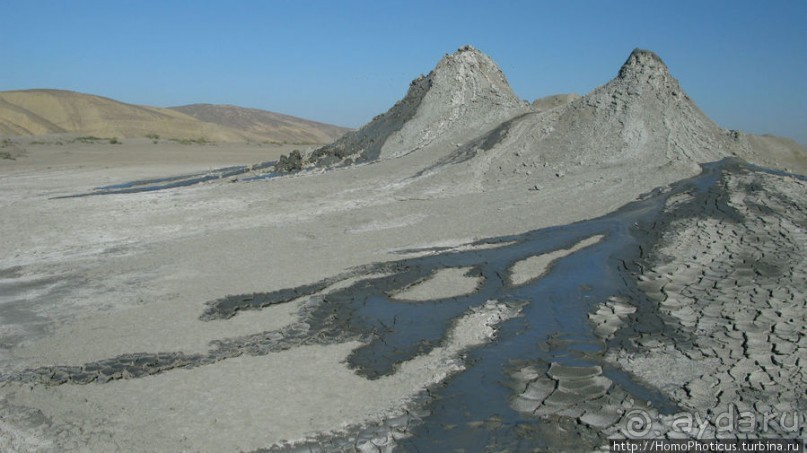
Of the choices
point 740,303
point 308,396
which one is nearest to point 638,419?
point 308,396

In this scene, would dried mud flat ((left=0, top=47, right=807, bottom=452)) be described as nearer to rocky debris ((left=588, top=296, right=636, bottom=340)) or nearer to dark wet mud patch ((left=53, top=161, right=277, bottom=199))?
rocky debris ((left=588, top=296, right=636, bottom=340))

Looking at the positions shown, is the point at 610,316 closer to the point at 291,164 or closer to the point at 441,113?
the point at 441,113

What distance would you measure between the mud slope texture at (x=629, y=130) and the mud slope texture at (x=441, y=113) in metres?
2.33

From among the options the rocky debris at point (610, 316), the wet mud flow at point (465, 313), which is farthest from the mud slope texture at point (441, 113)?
the rocky debris at point (610, 316)

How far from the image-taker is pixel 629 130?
1895cm

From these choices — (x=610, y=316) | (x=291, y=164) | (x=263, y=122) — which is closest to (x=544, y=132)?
(x=291, y=164)

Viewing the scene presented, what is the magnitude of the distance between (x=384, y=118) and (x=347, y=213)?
12.0 m

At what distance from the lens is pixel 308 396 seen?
19.1ft

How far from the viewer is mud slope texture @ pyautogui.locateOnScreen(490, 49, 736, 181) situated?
1817cm

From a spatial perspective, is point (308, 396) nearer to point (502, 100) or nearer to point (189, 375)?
point (189, 375)

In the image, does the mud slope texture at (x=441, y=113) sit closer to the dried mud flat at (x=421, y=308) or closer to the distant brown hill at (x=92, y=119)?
the dried mud flat at (x=421, y=308)

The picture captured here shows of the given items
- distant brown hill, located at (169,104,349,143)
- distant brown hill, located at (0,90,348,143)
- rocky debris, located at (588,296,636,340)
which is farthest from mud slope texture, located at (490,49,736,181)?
distant brown hill, located at (169,104,349,143)

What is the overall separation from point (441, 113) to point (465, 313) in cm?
1603

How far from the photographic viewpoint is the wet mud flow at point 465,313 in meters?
5.55
